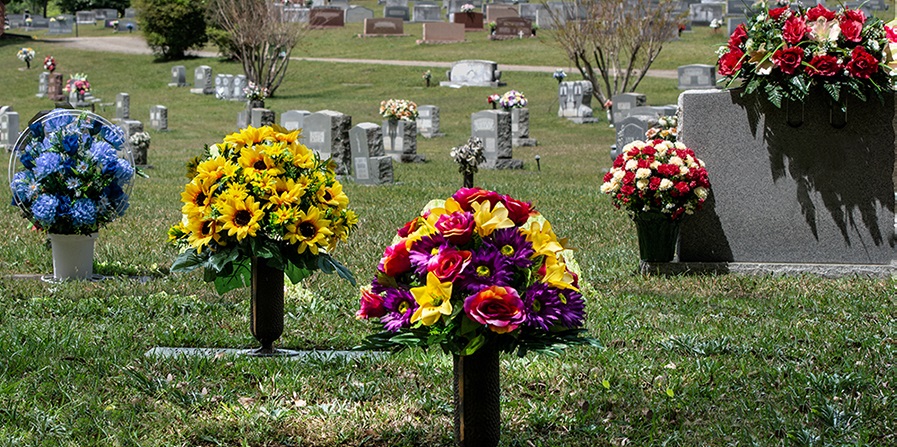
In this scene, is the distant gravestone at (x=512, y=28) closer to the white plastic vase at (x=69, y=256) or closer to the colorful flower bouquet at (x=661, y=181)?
the colorful flower bouquet at (x=661, y=181)

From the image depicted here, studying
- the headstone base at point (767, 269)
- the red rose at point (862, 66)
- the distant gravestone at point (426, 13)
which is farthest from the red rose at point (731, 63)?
the distant gravestone at point (426, 13)

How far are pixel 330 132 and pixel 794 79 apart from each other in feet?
36.3

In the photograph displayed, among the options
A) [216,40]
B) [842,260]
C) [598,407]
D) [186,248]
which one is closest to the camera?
[598,407]

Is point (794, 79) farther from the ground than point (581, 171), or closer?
farther from the ground

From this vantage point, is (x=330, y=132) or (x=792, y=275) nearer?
(x=792, y=275)

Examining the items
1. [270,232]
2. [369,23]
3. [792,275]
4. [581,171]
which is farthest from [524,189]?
[369,23]

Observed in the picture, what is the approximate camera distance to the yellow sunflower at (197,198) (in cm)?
492

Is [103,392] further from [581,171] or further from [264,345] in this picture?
[581,171]

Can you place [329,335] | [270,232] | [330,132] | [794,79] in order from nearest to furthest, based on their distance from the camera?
1. [270,232]
2. [329,335]
3. [794,79]
4. [330,132]

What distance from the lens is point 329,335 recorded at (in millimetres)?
5867

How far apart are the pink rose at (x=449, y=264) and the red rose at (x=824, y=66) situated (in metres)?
4.98

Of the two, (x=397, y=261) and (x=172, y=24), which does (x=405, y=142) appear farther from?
(x=172, y=24)

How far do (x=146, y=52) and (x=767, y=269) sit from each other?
47.6m

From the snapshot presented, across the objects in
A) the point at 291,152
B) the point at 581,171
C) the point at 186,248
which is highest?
the point at 291,152
